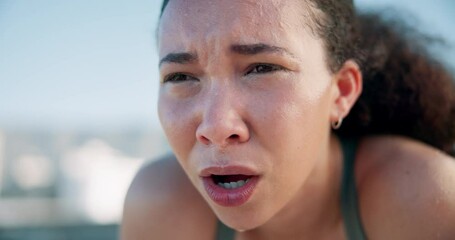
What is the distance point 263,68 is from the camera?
1.24 m

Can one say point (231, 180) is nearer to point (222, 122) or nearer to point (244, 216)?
point (244, 216)

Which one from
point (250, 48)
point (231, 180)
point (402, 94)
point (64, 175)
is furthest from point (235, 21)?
point (64, 175)

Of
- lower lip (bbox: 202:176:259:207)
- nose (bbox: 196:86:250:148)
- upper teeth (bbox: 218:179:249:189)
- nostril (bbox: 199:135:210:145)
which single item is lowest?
lower lip (bbox: 202:176:259:207)

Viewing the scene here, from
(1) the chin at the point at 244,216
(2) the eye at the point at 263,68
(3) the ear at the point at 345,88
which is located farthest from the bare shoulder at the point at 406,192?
(2) the eye at the point at 263,68

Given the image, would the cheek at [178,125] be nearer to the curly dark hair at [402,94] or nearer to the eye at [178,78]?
the eye at [178,78]

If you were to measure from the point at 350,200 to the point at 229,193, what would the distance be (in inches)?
15.9

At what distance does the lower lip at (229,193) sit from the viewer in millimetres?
1229

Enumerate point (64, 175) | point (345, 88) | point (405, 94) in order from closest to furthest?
1. point (345, 88)
2. point (405, 94)
3. point (64, 175)

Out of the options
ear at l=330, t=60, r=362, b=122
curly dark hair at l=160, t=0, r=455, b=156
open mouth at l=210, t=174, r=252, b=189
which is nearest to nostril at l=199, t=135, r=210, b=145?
open mouth at l=210, t=174, r=252, b=189

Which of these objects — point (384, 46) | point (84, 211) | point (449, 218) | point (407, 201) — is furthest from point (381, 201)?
point (84, 211)

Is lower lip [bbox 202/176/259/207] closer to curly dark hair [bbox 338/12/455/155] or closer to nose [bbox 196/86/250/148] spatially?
nose [bbox 196/86/250/148]

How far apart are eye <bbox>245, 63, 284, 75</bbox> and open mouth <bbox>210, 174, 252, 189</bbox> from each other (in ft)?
0.75

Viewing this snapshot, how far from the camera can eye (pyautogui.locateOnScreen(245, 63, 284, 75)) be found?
1.23 metres

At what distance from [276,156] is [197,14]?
0.36m
